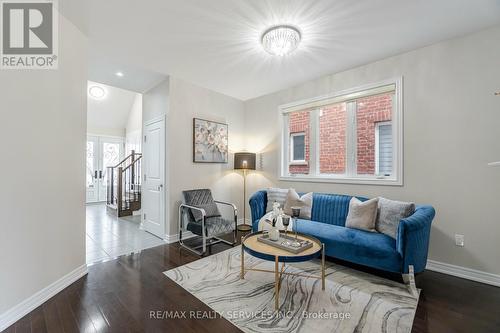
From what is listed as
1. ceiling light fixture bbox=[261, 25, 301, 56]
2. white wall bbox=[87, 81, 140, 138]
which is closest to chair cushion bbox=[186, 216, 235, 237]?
ceiling light fixture bbox=[261, 25, 301, 56]

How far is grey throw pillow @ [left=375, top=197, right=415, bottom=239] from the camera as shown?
254cm

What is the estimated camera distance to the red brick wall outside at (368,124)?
10.7 feet

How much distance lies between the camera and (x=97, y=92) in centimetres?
702

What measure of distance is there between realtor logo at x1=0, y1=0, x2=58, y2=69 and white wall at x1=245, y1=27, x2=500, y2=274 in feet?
12.9

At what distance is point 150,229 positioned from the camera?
4.19 metres

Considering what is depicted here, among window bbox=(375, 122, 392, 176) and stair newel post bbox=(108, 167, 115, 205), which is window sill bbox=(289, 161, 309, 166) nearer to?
window bbox=(375, 122, 392, 176)

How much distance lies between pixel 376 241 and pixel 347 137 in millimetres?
1709

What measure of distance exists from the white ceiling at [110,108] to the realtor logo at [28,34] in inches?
217

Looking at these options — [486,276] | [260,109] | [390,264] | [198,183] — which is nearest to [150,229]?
[198,183]

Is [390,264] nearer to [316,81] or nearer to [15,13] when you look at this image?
[316,81]

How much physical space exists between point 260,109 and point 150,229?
327 cm

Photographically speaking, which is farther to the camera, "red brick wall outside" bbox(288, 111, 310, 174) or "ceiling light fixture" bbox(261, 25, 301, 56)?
"red brick wall outside" bbox(288, 111, 310, 174)

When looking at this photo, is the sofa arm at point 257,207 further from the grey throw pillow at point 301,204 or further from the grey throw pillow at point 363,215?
the grey throw pillow at point 363,215

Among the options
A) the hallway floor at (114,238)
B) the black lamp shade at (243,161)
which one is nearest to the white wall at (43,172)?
the hallway floor at (114,238)
